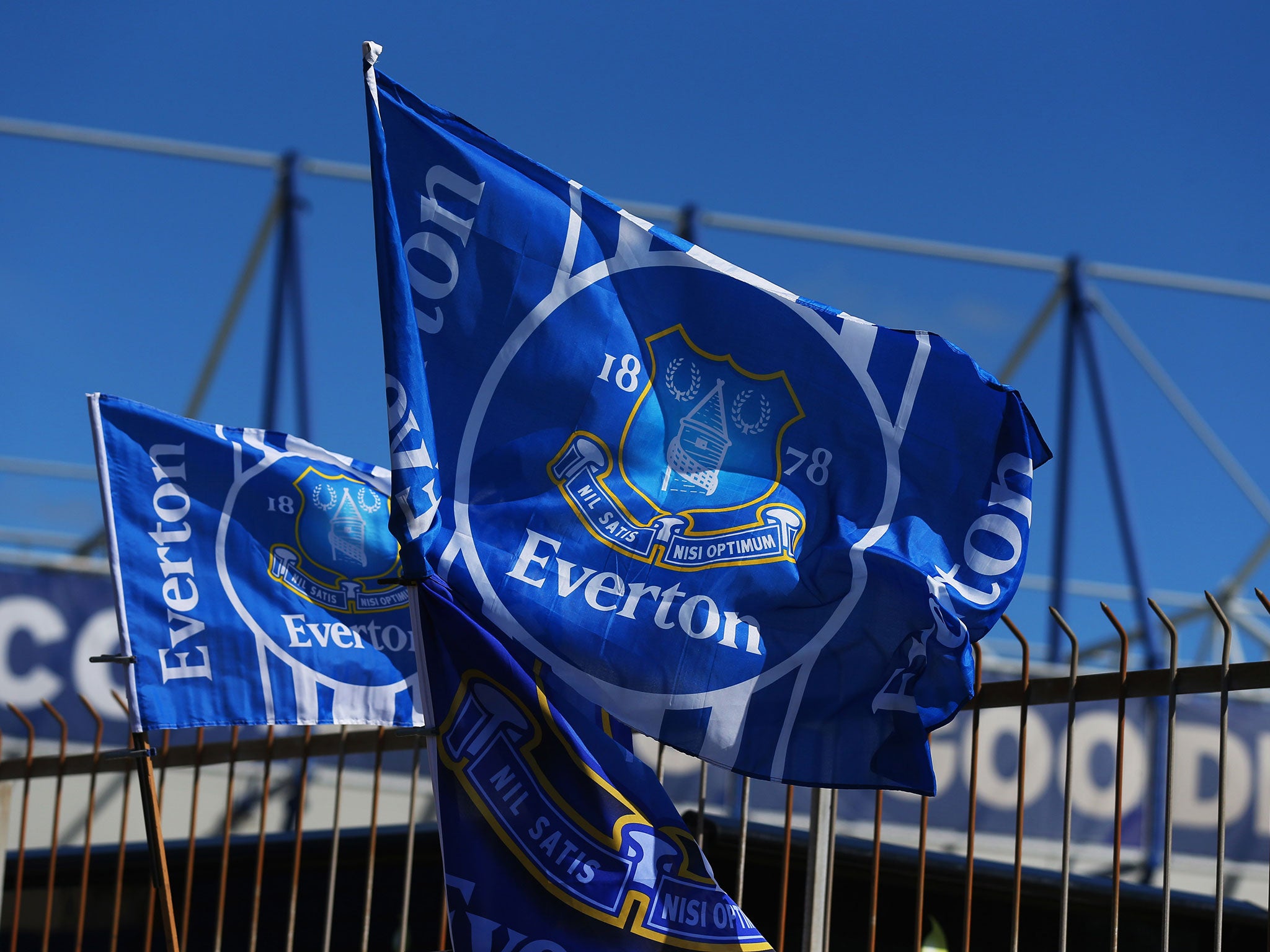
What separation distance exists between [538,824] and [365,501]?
9.00ft

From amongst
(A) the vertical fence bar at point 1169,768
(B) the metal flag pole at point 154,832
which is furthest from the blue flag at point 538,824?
(B) the metal flag pole at point 154,832

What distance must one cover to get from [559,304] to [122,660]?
237cm

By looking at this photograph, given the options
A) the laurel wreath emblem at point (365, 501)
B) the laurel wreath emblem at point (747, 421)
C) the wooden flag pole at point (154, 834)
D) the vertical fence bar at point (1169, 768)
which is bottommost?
the wooden flag pole at point (154, 834)

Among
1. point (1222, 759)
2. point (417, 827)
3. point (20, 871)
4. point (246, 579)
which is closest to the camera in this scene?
point (1222, 759)

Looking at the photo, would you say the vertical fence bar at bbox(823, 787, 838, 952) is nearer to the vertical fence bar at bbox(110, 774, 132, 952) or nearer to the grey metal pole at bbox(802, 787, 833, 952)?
the grey metal pole at bbox(802, 787, 833, 952)

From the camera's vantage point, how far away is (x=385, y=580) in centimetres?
357

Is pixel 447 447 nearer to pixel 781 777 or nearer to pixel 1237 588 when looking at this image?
pixel 781 777

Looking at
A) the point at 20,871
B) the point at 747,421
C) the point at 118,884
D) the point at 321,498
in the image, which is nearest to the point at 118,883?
the point at 118,884

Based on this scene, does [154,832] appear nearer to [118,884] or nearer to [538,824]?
[118,884]

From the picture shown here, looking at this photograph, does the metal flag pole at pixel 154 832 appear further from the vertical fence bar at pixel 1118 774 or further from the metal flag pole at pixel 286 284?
the metal flag pole at pixel 286 284

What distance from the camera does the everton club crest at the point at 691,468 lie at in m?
3.86

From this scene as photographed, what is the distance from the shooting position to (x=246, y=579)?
5.73 m

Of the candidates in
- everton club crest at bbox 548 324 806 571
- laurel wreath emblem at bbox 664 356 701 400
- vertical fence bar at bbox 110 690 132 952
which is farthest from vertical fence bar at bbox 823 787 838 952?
vertical fence bar at bbox 110 690 132 952

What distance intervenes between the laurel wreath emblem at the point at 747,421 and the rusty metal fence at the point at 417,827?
2.88 feet
